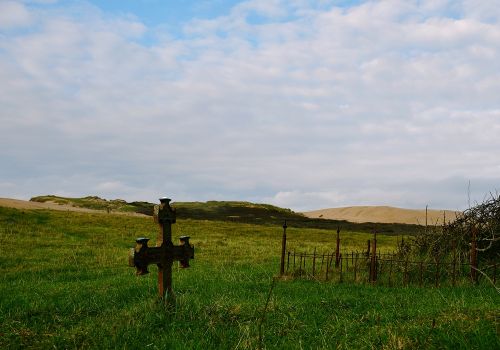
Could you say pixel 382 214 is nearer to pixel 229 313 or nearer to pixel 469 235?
pixel 469 235

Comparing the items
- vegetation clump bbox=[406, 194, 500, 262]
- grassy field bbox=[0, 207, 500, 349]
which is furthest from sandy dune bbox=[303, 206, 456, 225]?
grassy field bbox=[0, 207, 500, 349]

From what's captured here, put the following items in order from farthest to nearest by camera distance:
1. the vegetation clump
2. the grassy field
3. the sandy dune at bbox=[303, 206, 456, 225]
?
1. the sandy dune at bbox=[303, 206, 456, 225]
2. the vegetation clump
3. the grassy field

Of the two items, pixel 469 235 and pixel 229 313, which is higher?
pixel 469 235

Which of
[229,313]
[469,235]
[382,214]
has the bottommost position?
[229,313]

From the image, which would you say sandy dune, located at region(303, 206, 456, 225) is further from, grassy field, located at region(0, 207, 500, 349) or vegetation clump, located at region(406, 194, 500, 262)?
grassy field, located at region(0, 207, 500, 349)

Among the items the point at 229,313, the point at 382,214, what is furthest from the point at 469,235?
→ the point at 382,214

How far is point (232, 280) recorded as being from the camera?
14.6 meters

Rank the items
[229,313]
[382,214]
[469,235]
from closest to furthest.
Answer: [229,313] < [469,235] < [382,214]

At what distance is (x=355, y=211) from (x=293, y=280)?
84419 mm

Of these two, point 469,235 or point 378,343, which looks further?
point 469,235

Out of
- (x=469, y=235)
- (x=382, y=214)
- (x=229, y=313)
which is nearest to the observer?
(x=229, y=313)

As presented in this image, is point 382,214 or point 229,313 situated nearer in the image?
point 229,313

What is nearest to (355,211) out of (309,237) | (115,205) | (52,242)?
(115,205)

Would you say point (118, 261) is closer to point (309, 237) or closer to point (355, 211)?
point (309, 237)
